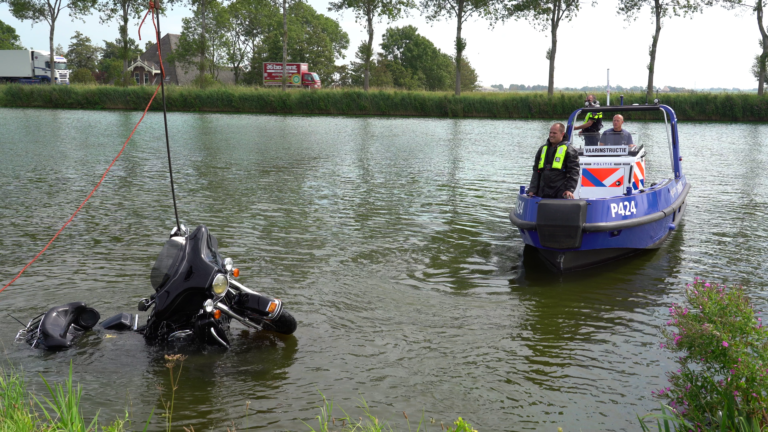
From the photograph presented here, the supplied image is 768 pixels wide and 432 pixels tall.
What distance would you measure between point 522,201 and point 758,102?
3858cm

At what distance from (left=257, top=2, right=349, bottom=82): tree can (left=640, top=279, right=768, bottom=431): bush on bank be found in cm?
7782

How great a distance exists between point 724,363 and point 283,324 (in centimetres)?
324

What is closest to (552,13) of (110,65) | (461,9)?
(461,9)

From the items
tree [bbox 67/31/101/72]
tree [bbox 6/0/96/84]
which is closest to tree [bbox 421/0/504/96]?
tree [bbox 6/0/96/84]

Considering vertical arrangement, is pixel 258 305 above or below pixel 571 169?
below

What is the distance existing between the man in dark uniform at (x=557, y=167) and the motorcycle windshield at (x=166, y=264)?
15.7 feet

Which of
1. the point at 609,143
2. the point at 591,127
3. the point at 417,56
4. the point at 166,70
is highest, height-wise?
the point at 417,56

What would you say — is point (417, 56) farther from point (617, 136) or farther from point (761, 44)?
point (617, 136)

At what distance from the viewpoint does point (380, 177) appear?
15547 mm

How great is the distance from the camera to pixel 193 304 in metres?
4.82

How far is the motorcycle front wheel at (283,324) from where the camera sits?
17.1 ft

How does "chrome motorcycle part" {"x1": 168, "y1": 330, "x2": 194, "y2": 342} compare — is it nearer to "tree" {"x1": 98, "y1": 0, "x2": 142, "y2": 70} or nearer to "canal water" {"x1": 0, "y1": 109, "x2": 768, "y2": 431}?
"canal water" {"x1": 0, "y1": 109, "x2": 768, "y2": 431}

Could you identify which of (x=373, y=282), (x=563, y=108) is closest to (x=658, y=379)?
(x=373, y=282)

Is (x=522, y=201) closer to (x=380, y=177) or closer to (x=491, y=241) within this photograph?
(x=491, y=241)
